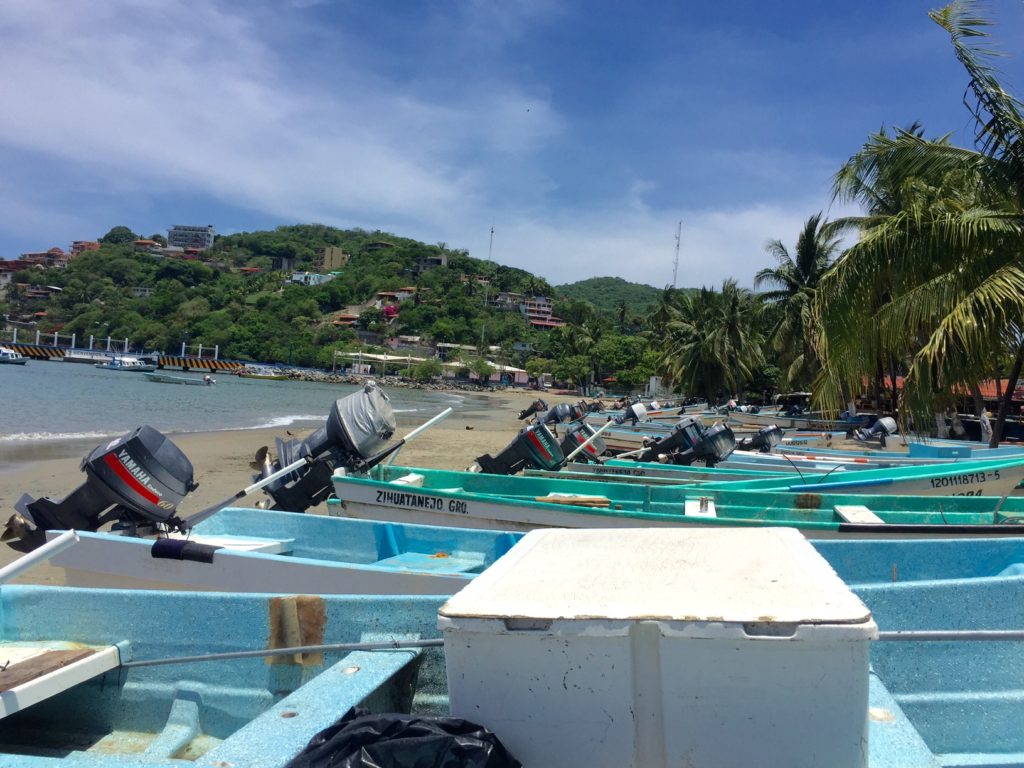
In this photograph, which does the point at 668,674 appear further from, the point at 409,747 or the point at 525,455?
the point at 525,455

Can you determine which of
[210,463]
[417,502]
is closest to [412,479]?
[417,502]

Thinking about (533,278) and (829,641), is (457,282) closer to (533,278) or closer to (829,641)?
(533,278)

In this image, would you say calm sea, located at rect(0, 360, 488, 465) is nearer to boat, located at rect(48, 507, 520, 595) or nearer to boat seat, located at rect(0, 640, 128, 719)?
boat, located at rect(48, 507, 520, 595)

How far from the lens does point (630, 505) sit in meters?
7.64

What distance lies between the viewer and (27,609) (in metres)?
3.57

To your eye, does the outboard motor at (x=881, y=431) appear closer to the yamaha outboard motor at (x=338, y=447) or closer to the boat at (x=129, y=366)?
the yamaha outboard motor at (x=338, y=447)

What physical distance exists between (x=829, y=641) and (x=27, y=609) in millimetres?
3721

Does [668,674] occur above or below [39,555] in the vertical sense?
above

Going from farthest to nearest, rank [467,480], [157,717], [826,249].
A: [826,249] < [467,480] < [157,717]

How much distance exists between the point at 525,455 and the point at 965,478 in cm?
517

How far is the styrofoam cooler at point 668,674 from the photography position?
160cm

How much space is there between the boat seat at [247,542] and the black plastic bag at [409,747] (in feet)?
12.5

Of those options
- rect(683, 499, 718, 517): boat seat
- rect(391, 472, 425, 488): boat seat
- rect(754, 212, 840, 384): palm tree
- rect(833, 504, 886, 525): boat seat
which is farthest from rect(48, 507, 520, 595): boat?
rect(754, 212, 840, 384): palm tree

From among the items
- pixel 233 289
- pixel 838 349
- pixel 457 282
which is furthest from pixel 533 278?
pixel 838 349
